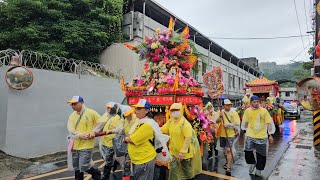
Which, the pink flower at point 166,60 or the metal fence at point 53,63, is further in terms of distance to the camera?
the metal fence at point 53,63

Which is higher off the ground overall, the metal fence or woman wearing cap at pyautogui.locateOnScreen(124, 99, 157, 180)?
the metal fence

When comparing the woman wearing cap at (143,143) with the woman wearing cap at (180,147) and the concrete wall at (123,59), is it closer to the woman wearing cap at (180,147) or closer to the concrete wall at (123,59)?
the woman wearing cap at (180,147)

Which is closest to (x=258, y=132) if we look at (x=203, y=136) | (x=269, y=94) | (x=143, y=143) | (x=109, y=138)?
(x=203, y=136)

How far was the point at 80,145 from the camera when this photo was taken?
5.04 m

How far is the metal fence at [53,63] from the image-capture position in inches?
309

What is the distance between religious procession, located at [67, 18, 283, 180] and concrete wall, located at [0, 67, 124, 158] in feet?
7.90

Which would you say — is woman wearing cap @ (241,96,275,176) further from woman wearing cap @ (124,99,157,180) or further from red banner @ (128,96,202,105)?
woman wearing cap @ (124,99,157,180)

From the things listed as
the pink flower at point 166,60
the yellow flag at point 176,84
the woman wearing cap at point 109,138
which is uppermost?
the pink flower at point 166,60

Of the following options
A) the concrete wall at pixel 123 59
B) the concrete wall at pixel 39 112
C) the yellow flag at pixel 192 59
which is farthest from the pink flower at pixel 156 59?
the concrete wall at pixel 123 59

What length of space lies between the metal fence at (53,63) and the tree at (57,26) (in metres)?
1.67

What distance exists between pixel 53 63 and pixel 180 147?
19.2ft

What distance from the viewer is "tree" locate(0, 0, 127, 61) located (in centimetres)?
1208

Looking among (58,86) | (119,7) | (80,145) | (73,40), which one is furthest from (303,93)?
(119,7)

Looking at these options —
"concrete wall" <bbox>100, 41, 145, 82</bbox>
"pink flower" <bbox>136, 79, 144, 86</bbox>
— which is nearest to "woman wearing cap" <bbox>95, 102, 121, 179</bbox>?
"pink flower" <bbox>136, 79, 144, 86</bbox>
